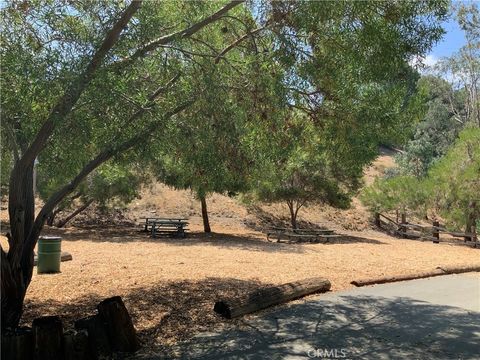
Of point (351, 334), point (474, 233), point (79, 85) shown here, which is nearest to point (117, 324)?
point (79, 85)

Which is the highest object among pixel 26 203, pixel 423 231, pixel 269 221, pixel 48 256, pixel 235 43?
pixel 235 43

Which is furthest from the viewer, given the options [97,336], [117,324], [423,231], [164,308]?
[423,231]

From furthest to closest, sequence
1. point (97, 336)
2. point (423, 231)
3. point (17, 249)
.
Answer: point (423, 231) < point (17, 249) < point (97, 336)

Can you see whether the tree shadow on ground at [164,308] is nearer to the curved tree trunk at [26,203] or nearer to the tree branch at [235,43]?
the curved tree trunk at [26,203]

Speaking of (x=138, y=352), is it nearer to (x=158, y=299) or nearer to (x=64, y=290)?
(x=158, y=299)

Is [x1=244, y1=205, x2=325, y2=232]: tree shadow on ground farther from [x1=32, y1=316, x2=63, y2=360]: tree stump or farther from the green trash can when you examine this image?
[x1=32, y1=316, x2=63, y2=360]: tree stump

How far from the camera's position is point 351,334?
6.66m

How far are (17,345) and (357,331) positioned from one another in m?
4.13

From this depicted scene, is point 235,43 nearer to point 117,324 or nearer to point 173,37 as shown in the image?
point 173,37

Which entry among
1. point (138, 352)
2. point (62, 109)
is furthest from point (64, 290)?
point (62, 109)

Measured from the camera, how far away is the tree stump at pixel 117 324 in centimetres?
583

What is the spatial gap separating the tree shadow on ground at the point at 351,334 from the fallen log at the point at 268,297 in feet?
0.67

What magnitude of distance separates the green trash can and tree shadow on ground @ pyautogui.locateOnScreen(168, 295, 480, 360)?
195 inches

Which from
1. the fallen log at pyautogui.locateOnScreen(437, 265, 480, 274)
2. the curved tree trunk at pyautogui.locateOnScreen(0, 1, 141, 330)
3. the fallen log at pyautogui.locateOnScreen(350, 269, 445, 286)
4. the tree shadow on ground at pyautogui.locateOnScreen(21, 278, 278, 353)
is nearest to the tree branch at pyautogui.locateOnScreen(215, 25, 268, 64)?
the curved tree trunk at pyautogui.locateOnScreen(0, 1, 141, 330)
